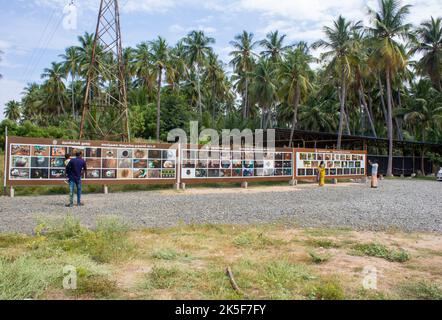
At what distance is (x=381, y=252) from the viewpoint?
616 centimetres

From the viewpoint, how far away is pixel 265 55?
4916cm

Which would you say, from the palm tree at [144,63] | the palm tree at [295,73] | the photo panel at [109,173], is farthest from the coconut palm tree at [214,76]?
the photo panel at [109,173]

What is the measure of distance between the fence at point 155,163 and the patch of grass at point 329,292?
1251 centimetres

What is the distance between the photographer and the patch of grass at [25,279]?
13.0ft

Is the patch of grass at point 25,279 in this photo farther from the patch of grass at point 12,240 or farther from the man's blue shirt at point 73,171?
the man's blue shirt at point 73,171

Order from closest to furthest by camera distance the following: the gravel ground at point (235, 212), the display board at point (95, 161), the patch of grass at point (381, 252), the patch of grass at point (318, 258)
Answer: the patch of grass at point (318, 258) → the patch of grass at point (381, 252) → the gravel ground at point (235, 212) → the display board at point (95, 161)

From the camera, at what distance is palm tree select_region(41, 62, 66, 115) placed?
57344 millimetres

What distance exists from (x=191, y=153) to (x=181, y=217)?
27.8 ft

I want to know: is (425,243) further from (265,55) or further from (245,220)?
(265,55)

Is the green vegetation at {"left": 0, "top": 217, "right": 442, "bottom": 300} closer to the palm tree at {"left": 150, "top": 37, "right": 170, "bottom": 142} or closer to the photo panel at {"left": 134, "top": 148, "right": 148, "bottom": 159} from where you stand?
the photo panel at {"left": 134, "top": 148, "right": 148, "bottom": 159}

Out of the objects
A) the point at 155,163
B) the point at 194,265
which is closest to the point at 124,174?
the point at 155,163

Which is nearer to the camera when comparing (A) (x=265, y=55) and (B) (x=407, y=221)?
(B) (x=407, y=221)

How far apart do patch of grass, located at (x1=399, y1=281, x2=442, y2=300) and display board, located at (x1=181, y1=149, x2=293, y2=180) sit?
13.7 metres
